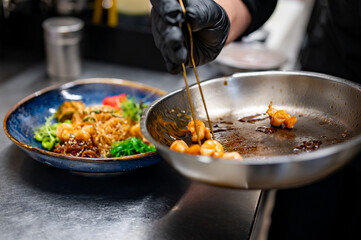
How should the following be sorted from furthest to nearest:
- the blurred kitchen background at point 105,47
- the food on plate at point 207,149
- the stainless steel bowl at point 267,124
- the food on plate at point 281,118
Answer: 1. the blurred kitchen background at point 105,47
2. the food on plate at point 281,118
3. the food on plate at point 207,149
4. the stainless steel bowl at point 267,124

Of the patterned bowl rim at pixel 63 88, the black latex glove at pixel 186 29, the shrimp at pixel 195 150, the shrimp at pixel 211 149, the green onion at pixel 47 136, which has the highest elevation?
the black latex glove at pixel 186 29

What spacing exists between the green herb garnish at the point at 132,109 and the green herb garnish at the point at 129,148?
1.02ft

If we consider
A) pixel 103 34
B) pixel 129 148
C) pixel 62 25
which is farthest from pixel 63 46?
pixel 129 148

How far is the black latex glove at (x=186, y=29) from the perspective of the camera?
131cm

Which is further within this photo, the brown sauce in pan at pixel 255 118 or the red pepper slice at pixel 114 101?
the red pepper slice at pixel 114 101

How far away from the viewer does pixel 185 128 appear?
5.30 feet

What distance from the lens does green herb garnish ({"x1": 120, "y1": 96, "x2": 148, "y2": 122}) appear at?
2.01 metres

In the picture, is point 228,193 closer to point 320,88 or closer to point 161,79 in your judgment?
point 320,88

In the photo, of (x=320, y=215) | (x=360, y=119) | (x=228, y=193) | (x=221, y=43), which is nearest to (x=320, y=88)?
(x=360, y=119)

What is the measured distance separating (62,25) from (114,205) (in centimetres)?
157

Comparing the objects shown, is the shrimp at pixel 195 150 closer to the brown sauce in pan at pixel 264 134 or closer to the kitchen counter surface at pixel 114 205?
the brown sauce in pan at pixel 264 134

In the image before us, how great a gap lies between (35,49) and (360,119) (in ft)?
8.27

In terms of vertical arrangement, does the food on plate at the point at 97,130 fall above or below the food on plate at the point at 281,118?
below

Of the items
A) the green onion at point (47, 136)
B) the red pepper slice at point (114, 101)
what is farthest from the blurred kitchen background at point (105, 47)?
the green onion at point (47, 136)
